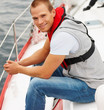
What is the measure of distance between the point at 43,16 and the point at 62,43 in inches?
11.0

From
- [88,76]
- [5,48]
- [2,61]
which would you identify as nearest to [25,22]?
[5,48]

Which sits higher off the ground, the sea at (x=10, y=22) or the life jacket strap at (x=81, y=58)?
the life jacket strap at (x=81, y=58)

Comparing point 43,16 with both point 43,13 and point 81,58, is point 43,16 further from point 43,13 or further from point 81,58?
point 81,58

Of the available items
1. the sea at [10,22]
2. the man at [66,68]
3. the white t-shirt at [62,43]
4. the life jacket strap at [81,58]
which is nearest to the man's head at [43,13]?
the man at [66,68]

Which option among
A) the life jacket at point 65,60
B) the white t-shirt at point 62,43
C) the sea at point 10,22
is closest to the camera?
the white t-shirt at point 62,43

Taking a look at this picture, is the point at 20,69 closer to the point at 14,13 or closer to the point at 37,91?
the point at 37,91

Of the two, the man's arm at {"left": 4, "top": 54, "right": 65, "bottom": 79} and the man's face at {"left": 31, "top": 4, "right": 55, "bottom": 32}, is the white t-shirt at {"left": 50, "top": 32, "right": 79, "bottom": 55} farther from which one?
the man's face at {"left": 31, "top": 4, "right": 55, "bottom": 32}

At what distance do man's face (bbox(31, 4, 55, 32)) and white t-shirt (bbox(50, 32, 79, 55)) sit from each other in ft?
0.55

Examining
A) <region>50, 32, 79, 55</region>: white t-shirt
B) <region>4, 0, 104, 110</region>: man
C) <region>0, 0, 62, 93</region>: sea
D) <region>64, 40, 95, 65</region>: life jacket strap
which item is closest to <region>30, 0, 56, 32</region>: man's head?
<region>4, 0, 104, 110</region>: man

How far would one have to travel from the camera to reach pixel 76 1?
4.43 metres

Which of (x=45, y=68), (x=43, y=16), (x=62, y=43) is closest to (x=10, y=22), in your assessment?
(x=43, y=16)

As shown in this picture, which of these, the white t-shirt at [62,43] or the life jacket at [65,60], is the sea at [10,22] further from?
the white t-shirt at [62,43]

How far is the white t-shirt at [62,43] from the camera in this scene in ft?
4.56

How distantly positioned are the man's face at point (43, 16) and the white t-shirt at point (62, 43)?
6.6 inches
